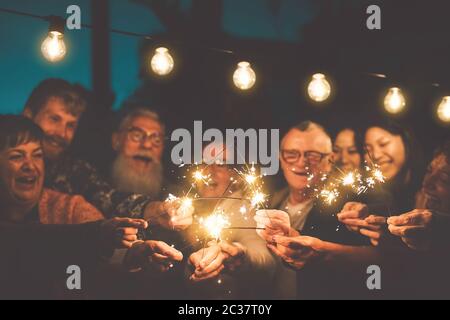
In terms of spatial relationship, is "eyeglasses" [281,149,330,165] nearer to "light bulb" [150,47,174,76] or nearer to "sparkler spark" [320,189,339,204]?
"sparkler spark" [320,189,339,204]

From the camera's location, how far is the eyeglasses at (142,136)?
8539 mm

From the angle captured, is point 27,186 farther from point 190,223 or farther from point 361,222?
point 361,222

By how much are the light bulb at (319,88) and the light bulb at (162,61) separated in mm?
1831

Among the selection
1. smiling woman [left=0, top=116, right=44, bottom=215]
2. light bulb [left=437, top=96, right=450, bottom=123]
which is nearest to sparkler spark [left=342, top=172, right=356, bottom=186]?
light bulb [left=437, top=96, right=450, bottom=123]

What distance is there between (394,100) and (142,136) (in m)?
3.44

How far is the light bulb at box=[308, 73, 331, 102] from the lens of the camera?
802cm

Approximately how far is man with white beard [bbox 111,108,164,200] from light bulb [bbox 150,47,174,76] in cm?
88

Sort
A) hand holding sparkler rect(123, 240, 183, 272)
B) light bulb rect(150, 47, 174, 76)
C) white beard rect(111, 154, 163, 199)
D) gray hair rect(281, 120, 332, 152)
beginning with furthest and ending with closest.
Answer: gray hair rect(281, 120, 332, 152)
white beard rect(111, 154, 163, 199)
hand holding sparkler rect(123, 240, 183, 272)
light bulb rect(150, 47, 174, 76)

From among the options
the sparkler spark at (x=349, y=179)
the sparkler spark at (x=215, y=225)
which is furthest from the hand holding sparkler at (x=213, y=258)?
the sparkler spark at (x=349, y=179)

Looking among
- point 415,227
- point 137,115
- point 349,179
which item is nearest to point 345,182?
point 349,179

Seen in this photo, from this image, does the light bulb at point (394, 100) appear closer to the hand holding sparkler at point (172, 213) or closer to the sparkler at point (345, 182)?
the sparkler at point (345, 182)

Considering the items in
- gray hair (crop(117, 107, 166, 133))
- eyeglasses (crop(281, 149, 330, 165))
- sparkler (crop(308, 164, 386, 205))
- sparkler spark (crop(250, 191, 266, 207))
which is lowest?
sparkler spark (crop(250, 191, 266, 207))

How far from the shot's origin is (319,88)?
8008 mm
